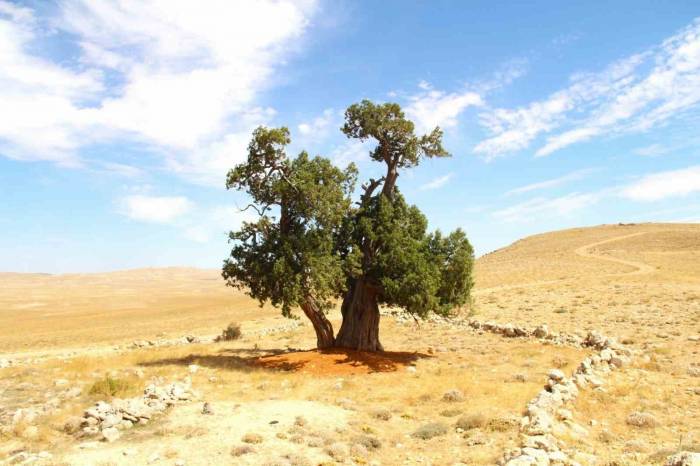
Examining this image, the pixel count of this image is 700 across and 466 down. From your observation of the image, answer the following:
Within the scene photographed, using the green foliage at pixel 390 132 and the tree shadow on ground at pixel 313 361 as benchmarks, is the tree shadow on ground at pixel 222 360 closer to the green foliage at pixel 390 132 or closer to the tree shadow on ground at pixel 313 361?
the tree shadow on ground at pixel 313 361

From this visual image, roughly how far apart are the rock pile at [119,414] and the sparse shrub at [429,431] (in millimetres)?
8017

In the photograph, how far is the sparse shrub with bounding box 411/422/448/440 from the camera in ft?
43.8

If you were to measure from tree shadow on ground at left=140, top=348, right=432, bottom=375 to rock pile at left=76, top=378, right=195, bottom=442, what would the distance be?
243 inches

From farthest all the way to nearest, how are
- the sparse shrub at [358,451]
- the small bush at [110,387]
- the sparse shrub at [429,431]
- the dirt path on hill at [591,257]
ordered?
the dirt path on hill at [591,257]
the small bush at [110,387]
the sparse shrub at [429,431]
the sparse shrub at [358,451]

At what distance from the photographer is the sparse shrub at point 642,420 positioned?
13609mm

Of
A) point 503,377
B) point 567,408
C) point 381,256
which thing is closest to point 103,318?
point 381,256

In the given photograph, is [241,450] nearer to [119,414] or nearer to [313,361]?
[119,414]

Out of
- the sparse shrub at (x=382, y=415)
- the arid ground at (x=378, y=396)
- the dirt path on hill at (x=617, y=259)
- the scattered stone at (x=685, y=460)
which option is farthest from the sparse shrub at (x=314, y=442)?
the dirt path on hill at (x=617, y=259)

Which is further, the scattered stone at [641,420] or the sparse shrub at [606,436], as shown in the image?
the scattered stone at [641,420]

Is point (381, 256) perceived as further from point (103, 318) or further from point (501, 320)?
point (103, 318)

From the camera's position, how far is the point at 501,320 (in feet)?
129

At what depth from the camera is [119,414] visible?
14617mm

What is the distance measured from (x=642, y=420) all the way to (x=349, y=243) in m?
15.2

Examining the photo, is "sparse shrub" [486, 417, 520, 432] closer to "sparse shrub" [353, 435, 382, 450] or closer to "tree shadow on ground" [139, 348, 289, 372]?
"sparse shrub" [353, 435, 382, 450]
